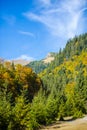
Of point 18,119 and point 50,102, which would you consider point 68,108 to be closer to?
point 50,102

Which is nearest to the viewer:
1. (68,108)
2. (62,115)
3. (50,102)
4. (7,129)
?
(7,129)

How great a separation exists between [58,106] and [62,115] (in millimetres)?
3650

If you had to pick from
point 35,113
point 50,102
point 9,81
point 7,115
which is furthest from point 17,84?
point 7,115

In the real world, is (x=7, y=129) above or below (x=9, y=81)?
below

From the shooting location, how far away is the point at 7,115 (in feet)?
223

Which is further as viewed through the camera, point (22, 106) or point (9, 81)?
point (9, 81)

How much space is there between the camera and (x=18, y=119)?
72.5m

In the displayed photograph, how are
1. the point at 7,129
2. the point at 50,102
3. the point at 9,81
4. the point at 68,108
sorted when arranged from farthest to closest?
the point at 9,81, the point at 68,108, the point at 50,102, the point at 7,129

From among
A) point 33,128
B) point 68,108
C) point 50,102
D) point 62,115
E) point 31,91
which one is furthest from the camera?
point 31,91

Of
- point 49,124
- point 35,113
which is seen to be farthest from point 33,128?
point 49,124

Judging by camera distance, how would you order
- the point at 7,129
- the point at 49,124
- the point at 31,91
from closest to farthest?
the point at 7,129 < the point at 49,124 < the point at 31,91

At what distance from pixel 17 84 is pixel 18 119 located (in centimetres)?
7376

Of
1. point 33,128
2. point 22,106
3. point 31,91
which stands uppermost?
point 31,91

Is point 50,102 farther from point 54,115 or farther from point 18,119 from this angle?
point 18,119
